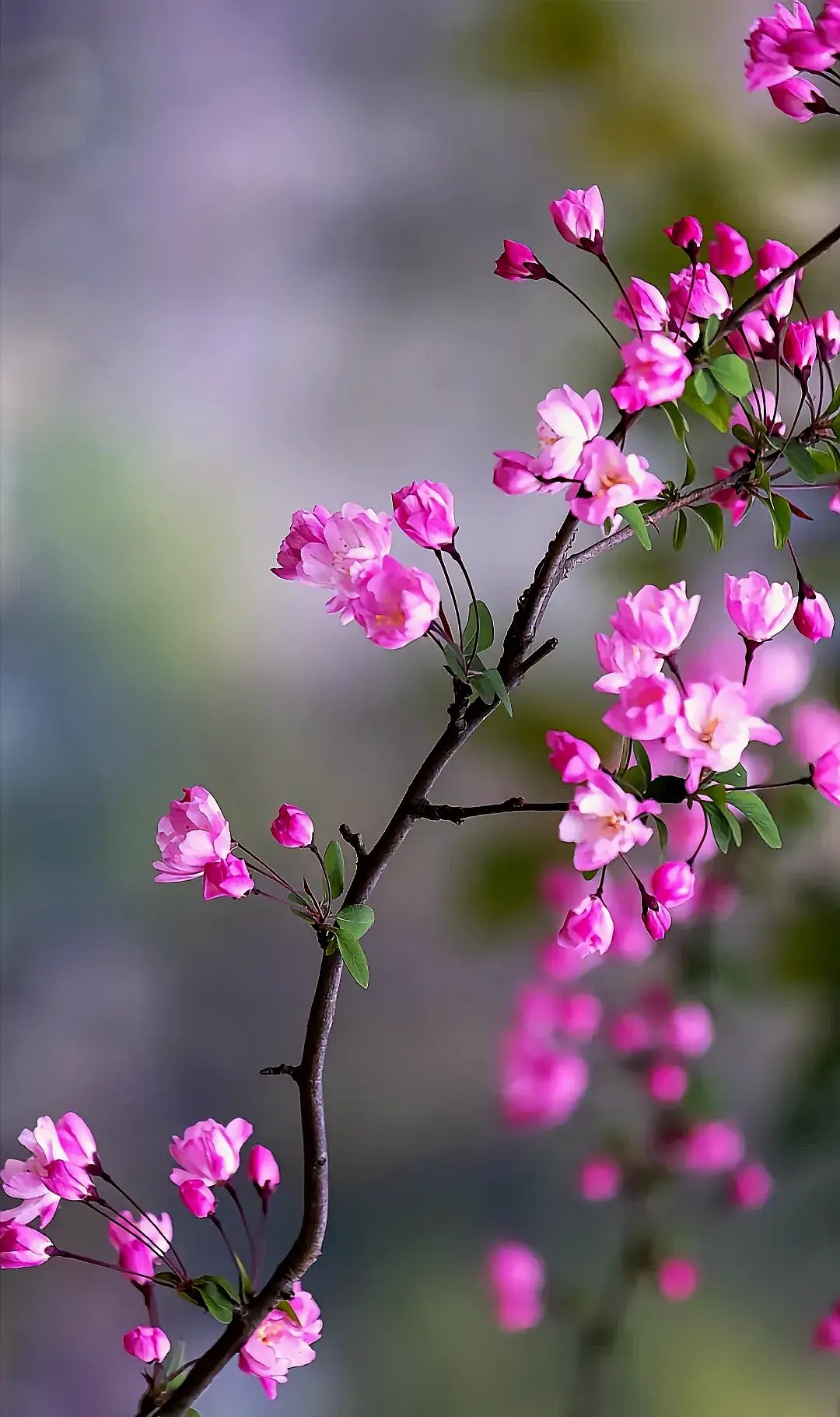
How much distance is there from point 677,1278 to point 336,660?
2.21ft

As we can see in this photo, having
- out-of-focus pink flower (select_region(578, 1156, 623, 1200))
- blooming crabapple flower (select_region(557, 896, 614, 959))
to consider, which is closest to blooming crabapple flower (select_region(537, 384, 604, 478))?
blooming crabapple flower (select_region(557, 896, 614, 959))

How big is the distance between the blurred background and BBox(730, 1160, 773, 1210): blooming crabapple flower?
1 centimetres

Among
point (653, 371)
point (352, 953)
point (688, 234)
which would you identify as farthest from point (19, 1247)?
point (688, 234)

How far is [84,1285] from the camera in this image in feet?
A: 3.56

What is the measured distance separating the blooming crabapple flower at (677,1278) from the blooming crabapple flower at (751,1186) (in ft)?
0.25

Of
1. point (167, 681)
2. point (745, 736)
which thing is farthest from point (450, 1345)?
point (745, 736)

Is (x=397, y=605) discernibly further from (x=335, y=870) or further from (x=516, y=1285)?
(x=516, y=1285)

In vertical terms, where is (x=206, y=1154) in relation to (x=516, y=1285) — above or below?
above

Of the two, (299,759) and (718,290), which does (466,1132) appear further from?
(718,290)

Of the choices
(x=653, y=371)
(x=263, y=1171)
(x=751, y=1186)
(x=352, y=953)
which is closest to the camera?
(x=653, y=371)

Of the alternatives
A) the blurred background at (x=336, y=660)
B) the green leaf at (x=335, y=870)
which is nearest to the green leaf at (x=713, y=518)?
the green leaf at (x=335, y=870)

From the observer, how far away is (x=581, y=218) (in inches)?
23.9

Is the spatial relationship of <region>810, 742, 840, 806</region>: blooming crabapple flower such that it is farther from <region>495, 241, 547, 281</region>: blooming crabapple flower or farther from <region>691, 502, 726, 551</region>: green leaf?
<region>495, 241, 547, 281</region>: blooming crabapple flower

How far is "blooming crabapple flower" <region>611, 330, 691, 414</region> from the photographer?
50cm
